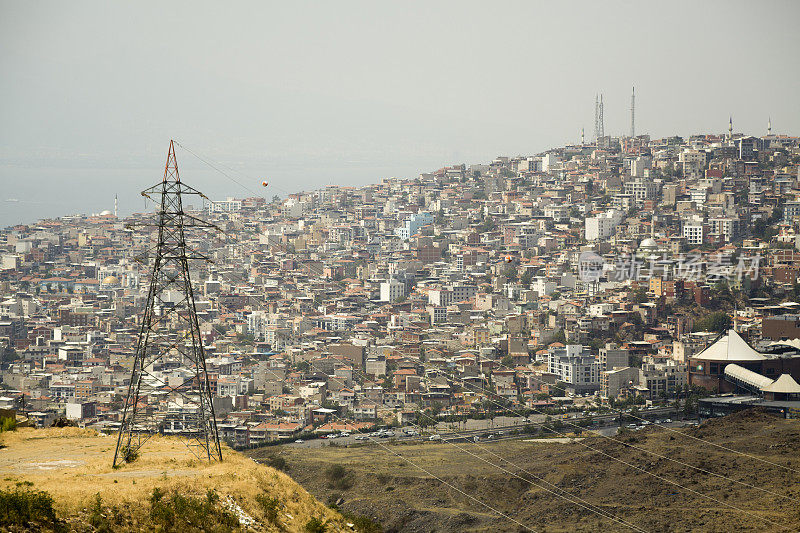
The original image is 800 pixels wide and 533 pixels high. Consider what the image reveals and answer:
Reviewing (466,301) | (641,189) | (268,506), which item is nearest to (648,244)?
(466,301)

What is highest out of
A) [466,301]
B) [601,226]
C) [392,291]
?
[601,226]

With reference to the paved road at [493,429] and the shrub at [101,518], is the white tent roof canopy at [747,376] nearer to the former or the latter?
the paved road at [493,429]

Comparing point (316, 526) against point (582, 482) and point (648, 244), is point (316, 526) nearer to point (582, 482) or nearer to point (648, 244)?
point (582, 482)

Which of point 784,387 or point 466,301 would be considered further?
point 466,301

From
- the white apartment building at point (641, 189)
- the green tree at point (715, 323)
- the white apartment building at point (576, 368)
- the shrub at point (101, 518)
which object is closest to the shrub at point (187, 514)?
A: the shrub at point (101, 518)

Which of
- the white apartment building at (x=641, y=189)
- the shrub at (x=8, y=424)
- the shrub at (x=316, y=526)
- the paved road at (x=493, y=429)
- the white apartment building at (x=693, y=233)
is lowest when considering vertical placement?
the paved road at (x=493, y=429)

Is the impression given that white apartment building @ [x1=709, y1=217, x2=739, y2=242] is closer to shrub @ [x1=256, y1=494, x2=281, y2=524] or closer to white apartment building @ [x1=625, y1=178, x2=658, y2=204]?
white apartment building @ [x1=625, y1=178, x2=658, y2=204]

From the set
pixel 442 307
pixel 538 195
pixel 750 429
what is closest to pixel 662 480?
pixel 750 429

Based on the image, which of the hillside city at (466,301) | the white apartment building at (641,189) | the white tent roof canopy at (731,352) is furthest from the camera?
the white apartment building at (641,189)
